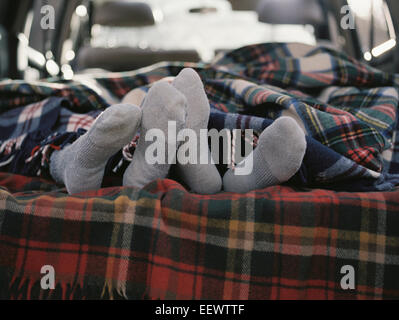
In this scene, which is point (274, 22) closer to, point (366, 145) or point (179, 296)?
point (366, 145)

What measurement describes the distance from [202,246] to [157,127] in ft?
0.52

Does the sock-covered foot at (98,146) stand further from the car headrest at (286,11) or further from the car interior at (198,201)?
the car headrest at (286,11)

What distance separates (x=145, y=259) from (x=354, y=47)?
50.6 inches

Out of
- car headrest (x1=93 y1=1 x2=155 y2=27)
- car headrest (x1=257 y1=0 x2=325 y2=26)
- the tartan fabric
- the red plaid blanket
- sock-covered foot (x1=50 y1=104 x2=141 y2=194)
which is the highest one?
car headrest (x1=93 y1=1 x2=155 y2=27)

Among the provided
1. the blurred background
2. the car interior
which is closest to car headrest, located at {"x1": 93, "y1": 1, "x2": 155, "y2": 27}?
the blurred background

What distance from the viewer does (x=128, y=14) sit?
1742 mm

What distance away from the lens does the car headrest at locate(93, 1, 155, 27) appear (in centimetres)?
175

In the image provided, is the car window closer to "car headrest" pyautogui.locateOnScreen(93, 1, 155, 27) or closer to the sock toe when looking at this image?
the sock toe

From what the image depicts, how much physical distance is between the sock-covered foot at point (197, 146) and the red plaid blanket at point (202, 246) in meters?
0.06

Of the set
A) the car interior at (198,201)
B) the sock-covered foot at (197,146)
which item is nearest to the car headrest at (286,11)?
the car interior at (198,201)

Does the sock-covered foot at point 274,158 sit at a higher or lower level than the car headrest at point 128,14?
lower

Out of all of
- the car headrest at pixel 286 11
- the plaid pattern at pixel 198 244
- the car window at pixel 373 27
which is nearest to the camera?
the plaid pattern at pixel 198 244

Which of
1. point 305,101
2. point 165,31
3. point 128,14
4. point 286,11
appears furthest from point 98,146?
point 165,31

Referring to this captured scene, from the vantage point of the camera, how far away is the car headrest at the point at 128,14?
175cm
